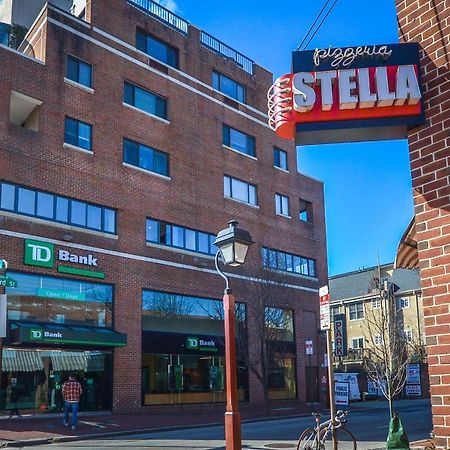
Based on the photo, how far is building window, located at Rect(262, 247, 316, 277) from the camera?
3494 cm

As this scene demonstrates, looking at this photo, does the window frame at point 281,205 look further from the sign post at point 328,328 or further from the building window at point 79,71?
the sign post at point 328,328

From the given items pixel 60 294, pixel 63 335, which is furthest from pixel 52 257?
pixel 63 335

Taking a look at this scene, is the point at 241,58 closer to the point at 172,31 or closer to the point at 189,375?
the point at 172,31

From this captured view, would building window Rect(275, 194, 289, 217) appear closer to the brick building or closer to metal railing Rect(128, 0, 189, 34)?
the brick building

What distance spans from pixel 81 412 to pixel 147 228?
28.6ft

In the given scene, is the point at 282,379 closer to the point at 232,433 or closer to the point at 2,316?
the point at 2,316

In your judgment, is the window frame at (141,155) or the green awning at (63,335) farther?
the window frame at (141,155)

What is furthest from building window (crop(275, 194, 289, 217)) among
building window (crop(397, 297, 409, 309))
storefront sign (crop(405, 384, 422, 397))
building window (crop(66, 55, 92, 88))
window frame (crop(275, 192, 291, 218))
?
building window (crop(397, 297, 409, 309))

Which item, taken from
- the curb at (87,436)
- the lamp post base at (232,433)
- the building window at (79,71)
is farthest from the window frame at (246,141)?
the lamp post base at (232,433)

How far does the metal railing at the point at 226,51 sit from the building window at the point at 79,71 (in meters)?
8.82

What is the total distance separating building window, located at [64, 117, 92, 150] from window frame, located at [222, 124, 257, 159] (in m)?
9.24

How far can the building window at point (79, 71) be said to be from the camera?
28.2 metres

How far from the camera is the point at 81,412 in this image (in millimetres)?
25750

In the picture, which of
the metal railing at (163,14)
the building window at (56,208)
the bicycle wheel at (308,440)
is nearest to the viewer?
the bicycle wheel at (308,440)
